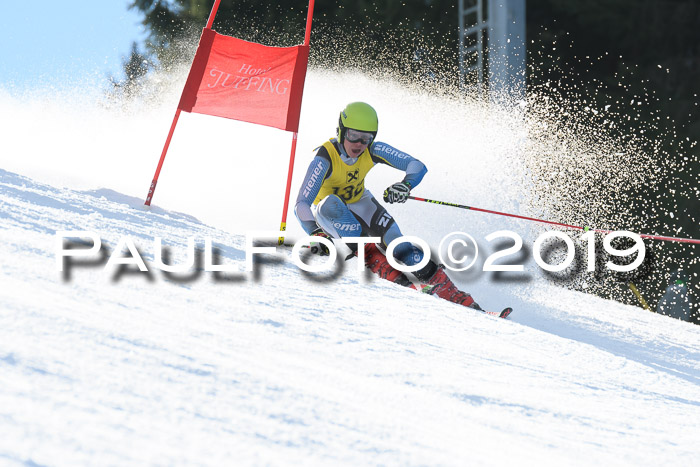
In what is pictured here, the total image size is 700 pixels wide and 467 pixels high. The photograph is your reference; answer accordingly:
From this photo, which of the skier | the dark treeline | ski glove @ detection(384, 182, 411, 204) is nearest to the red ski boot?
the skier

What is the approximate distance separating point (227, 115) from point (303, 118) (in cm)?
445

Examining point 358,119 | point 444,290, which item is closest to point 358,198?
point 358,119

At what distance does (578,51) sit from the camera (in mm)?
14578

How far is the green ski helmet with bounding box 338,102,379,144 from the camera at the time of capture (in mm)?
4797

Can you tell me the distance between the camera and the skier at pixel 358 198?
466 centimetres

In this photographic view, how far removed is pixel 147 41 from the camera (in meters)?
15.3

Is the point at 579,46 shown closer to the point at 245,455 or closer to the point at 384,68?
the point at 384,68

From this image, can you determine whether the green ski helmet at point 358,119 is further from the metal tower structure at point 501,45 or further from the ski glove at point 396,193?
the metal tower structure at point 501,45

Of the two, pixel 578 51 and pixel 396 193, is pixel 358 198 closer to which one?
pixel 396 193

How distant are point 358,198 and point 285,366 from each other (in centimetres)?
282

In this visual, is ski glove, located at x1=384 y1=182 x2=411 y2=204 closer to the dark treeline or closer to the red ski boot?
the red ski boot

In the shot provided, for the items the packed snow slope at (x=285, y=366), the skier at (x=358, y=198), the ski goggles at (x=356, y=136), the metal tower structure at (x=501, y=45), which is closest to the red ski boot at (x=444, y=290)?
the skier at (x=358, y=198)

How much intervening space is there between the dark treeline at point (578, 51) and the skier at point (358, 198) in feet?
25.1

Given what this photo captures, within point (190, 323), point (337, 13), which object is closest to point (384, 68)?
point (337, 13)
